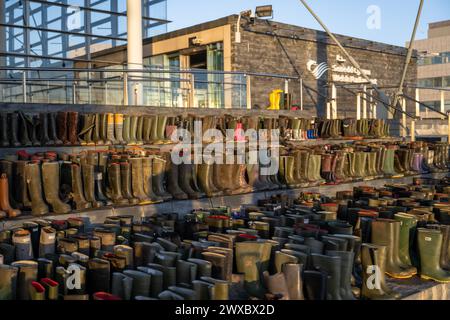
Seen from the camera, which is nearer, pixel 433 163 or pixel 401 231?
pixel 401 231

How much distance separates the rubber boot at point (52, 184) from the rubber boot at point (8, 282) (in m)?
2.58

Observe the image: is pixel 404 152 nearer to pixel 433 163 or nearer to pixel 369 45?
pixel 433 163

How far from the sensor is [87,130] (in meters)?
8.53

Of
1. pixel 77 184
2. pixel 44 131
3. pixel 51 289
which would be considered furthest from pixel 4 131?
pixel 51 289

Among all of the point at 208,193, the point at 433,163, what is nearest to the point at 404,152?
the point at 433,163

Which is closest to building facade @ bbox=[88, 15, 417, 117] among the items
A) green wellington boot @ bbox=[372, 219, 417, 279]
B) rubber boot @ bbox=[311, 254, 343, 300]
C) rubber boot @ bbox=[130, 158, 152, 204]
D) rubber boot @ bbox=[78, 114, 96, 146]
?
rubber boot @ bbox=[78, 114, 96, 146]

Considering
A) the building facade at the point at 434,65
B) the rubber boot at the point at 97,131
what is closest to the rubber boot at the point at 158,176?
the rubber boot at the point at 97,131

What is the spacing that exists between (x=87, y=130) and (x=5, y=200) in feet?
8.93

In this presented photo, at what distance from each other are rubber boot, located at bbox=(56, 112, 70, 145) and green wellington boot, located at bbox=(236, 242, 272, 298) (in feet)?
15.6

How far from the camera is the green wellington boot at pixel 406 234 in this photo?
17.0 feet

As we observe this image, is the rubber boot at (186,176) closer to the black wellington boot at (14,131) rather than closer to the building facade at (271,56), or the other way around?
the black wellington boot at (14,131)

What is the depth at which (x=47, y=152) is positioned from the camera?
766 centimetres

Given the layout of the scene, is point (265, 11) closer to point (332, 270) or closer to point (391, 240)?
point (391, 240)
